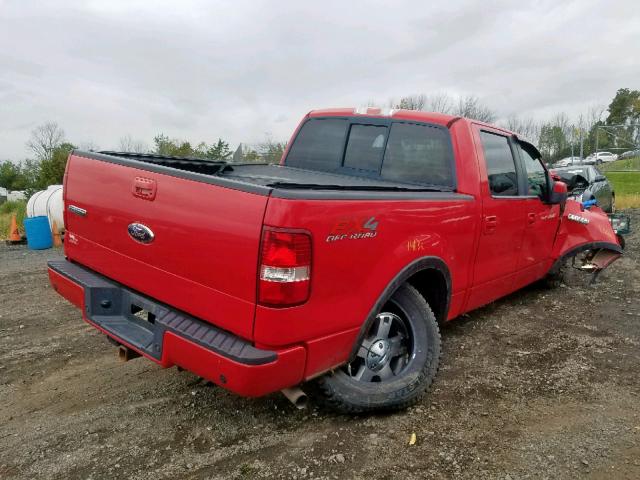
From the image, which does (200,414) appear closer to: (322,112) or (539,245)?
(322,112)

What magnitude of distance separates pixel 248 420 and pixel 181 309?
2.88 feet

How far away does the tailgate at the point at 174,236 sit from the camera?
89.7 inches

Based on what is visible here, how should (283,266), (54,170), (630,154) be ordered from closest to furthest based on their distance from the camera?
(283,266) < (54,170) < (630,154)

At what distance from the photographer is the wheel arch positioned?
281 centimetres

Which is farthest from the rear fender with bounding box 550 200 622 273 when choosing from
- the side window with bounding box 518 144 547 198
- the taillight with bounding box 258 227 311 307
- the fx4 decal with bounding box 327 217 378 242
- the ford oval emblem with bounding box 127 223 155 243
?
the ford oval emblem with bounding box 127 223 155 243

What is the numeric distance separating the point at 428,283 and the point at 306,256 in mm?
1538

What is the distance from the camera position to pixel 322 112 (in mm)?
4684

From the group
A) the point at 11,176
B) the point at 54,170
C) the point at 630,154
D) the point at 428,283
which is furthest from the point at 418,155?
the point at 11,176

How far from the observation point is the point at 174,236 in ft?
8.26

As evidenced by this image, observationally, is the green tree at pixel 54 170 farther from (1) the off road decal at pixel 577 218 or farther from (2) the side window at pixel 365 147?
(1) the off road decal at pixel 577 218

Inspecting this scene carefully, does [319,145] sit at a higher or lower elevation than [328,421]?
higher

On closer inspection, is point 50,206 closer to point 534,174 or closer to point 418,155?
point 418,155

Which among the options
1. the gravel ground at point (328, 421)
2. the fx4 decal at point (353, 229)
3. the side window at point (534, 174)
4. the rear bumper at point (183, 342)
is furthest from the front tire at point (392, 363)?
the side window at point (534, 174)

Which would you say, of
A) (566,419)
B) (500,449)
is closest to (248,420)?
(500,449)
